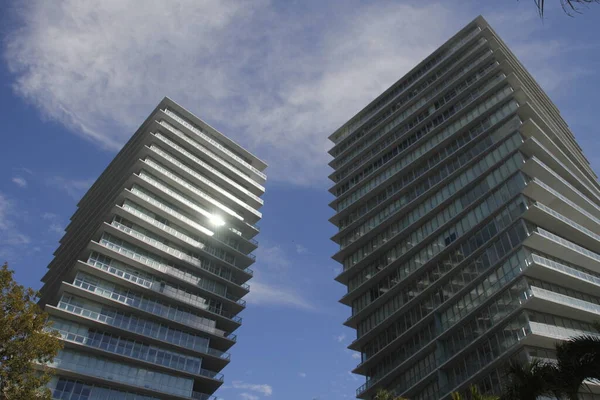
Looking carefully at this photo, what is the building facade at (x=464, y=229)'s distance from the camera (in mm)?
45500

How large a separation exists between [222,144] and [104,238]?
3182cm

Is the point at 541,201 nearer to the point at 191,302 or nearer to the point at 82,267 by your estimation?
the point at 191,302

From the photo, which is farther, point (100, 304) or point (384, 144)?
point (384, 144)

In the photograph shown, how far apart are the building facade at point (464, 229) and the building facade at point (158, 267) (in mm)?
17783

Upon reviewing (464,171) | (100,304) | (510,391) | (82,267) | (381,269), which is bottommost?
(510,391)

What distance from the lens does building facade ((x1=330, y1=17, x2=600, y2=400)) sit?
45500 mm

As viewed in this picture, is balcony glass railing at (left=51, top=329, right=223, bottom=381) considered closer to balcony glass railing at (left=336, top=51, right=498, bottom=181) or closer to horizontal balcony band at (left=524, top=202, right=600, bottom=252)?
balcony glass railing at (left=336, top=51, right=498, bottom=181)

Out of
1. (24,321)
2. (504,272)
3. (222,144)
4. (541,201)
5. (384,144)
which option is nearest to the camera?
(24,321)

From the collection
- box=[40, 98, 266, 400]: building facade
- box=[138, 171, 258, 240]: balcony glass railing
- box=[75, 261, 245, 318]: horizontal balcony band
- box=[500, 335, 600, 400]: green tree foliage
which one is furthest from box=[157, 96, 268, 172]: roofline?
box=[500, 335, 600, 400]: green tree foliage

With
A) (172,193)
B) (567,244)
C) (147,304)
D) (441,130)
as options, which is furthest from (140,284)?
(567,244)

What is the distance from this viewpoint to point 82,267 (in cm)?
5728

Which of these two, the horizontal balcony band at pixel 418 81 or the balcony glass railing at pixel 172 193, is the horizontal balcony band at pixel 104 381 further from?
the horizontal balcony band at pixel 418 81

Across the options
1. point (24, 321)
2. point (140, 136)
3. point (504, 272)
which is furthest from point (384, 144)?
point (24, 321)

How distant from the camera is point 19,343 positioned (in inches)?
1061
